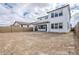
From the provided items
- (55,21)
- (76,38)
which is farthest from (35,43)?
(76,38)

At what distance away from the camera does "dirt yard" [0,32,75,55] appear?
110 inches

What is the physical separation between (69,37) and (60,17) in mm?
368

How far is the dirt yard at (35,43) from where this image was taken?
2.79 m

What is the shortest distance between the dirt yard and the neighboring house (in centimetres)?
9

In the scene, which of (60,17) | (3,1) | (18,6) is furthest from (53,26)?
(3,1)

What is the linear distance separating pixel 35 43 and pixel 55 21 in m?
0.50

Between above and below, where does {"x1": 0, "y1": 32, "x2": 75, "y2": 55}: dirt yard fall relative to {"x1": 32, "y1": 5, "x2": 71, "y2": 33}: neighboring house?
below

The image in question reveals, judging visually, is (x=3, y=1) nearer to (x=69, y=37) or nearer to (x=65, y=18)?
(x=65, y=18)

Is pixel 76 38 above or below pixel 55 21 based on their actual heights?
below

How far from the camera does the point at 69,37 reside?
9.21ft

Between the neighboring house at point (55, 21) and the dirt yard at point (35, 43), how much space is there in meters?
0.09

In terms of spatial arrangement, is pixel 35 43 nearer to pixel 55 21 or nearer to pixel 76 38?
pixel 55 21

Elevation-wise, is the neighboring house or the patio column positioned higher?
the neighboring house

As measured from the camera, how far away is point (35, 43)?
283cm
